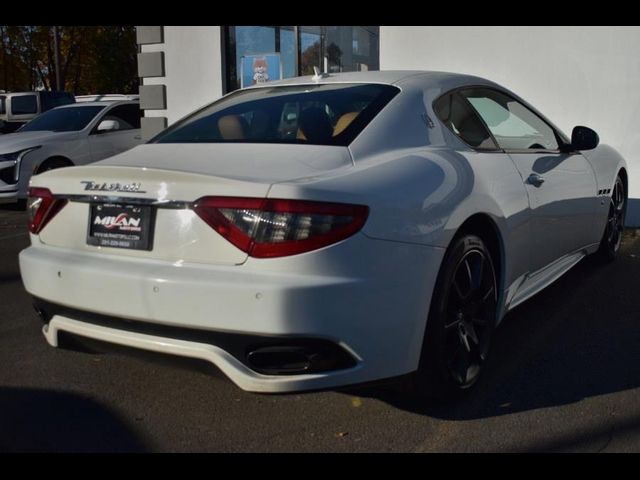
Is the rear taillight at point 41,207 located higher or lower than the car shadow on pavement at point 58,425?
higher

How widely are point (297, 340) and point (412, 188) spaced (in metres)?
0.78

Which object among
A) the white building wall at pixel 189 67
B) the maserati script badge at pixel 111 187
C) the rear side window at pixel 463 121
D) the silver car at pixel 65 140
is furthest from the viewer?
the white building wall at pixel 189 67

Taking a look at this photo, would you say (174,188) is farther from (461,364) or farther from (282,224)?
(461,364)

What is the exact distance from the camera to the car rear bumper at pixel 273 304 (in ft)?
8.20

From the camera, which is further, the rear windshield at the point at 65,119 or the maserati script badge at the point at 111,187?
the rear windshield at the point at 65,119

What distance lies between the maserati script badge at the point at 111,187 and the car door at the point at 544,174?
1933 millimetres

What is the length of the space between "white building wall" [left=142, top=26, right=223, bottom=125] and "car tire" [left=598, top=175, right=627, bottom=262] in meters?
6.02

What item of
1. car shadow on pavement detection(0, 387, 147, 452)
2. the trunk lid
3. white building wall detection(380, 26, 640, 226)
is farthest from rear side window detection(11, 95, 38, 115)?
the trunk lid

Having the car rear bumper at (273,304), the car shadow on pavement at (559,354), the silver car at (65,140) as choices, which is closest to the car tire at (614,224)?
the car shadow on pavement at (559,354)

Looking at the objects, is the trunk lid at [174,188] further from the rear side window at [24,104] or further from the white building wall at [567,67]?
the rear side window at [24,104]

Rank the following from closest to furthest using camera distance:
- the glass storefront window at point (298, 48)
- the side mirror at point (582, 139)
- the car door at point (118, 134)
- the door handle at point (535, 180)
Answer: the door handle at point (535, 180) → the side mirror at point (582, 139) → the glass storefront window at point (298, 48) → the car door at point (118, 134)
